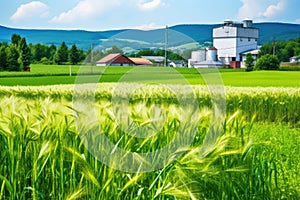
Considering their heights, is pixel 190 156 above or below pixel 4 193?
above

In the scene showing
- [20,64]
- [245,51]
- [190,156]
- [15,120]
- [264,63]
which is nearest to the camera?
[190,156]

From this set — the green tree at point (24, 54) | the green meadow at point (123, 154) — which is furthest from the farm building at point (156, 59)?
the green meadow at point (123, 154)

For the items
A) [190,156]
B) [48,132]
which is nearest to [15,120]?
[48,132]

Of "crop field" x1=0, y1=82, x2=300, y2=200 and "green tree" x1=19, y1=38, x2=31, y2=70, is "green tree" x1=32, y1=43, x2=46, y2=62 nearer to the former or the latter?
"green tree" x1=19, y1=38, x2=31, y2=70

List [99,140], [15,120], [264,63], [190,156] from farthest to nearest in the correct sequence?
[264,63] < [15,120] < [99,140] < [190,156]

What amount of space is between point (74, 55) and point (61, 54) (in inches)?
19.7

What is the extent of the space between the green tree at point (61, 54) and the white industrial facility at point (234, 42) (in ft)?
36.0

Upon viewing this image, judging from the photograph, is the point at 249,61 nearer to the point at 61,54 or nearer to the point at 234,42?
the point at 234,42

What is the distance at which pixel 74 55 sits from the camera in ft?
51.3

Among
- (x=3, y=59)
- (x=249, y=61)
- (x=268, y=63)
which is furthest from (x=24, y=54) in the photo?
(x=249, y=61)

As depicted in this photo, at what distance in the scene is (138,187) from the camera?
177 centimetres

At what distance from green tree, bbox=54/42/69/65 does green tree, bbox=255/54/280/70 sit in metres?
12.4

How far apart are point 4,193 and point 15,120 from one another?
26 centimetres

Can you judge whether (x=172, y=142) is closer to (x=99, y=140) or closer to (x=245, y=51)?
(x=99, y=140)
